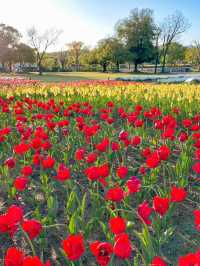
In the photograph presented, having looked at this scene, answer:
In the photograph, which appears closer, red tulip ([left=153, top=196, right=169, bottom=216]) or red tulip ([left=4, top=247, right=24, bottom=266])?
red tulip ([left=4, top=247, right=24, bottom=266])

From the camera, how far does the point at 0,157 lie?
4980 millimetres

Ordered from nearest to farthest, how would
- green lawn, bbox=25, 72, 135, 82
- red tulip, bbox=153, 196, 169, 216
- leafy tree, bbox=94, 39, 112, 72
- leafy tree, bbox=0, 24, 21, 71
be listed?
red tulip, bbox=153, 196, 169, 216
green lawn, bbox=25, 72, 135, 82
leafy tree, bbox=0, 24, 21, 71
leafy tree, bbox=94, 39, 112, 72

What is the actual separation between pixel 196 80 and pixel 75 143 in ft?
65.0

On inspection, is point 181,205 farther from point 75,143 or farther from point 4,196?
point 75,143

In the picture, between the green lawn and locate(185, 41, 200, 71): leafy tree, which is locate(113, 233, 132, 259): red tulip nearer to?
the green lawn

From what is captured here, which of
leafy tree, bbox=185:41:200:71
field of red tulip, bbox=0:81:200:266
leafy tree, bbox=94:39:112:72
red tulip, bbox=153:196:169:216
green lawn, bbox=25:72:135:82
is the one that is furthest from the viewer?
leafy tree, bbox=185:41:200:71

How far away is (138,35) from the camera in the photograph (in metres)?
79.7

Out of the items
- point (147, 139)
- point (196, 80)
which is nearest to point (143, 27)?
point (196, 80)

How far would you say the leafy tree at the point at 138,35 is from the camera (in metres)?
78.8

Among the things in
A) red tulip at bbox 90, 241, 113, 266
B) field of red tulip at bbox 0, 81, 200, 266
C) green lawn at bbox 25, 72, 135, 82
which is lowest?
green lawn at bbox 25, 72, 135, 82

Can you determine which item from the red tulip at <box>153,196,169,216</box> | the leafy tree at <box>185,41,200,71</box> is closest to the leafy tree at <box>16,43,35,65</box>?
the leafy tree at <box>185,41,200,71</box>

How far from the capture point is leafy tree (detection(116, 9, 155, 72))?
7875 cm

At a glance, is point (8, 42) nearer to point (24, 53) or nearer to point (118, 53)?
point (24, 53)

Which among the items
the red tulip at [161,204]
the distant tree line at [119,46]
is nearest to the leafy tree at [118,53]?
the distant tree line at [119,46]
